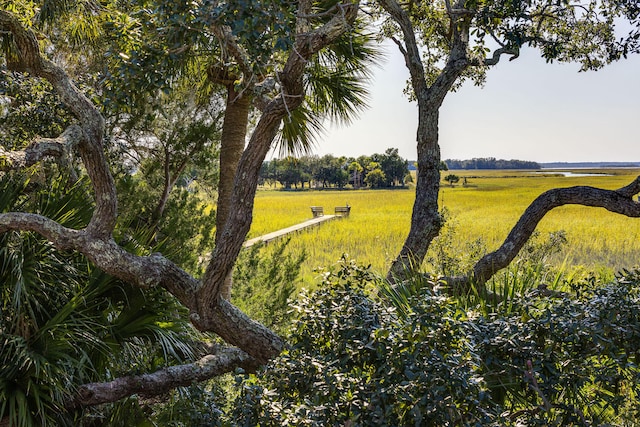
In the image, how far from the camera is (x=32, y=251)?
318 centimetres

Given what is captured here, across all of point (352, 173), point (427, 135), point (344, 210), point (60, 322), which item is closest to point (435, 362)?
point (60, 322)

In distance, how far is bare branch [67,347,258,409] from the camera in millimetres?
3031

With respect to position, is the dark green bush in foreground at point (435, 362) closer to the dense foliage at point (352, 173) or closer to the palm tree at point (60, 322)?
the palm tree at point (60, 322)

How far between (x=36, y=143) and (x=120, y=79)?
601 mm

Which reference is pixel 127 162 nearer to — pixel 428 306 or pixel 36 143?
pixel 36 143

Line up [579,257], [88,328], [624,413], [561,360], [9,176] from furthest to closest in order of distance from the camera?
[579,257] < [9,176] < [88,328] < [624,413] < [561,360]

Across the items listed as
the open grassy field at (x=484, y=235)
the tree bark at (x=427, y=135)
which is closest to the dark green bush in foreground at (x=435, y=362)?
the tree bark at (x=427, y=135)

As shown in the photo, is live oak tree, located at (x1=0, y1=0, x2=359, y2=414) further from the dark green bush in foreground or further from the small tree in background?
the small tree in background

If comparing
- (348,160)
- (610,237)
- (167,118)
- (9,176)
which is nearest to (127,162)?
(167,118)

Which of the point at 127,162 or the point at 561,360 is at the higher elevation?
the point at 127,162

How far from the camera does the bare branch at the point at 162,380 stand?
3031mm

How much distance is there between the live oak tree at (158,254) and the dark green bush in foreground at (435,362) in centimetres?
99

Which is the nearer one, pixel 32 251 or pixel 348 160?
pixel 32 251

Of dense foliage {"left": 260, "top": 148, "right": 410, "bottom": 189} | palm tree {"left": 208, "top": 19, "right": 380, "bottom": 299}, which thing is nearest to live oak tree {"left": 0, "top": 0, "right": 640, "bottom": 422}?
palm tree {"left": 208, "top": 19, "right": 380, "bottom": 299}
